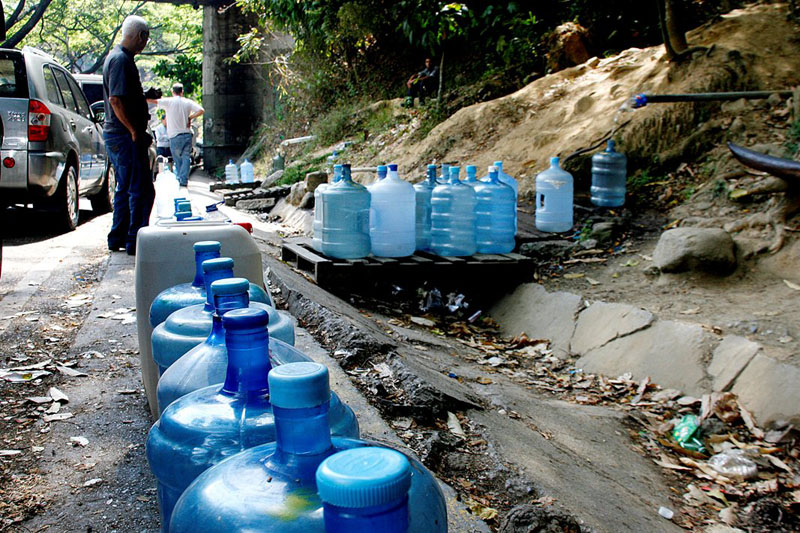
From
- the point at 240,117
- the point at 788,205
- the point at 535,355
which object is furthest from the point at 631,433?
the point at 240,117

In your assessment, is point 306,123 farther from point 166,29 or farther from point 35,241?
point 166,29

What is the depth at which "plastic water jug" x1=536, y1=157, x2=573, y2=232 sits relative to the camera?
23.3 ft

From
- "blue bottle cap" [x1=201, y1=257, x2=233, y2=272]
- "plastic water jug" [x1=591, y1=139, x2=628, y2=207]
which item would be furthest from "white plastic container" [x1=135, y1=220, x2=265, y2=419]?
"plastic water jug" [x1=591, y1=139, x2=628, y2=207]

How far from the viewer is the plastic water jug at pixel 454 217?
5.91m

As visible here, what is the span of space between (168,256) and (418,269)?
10.9 feet

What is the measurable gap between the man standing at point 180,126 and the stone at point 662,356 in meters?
8.60

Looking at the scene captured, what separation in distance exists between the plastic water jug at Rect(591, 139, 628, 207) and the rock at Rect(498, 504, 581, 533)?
18.7 feet

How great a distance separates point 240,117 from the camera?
21328 millimetres

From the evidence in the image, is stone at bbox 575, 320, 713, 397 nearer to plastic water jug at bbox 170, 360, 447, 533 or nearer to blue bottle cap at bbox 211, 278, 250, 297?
blue bottle cap at bbox 211, 278, 250, 297

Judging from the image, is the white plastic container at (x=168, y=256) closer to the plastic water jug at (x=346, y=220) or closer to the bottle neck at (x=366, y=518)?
the bottle neck at (x=366, y=518)

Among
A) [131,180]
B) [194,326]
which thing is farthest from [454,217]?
[194,326]

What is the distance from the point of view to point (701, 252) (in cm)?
536

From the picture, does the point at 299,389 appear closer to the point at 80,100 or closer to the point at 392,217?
the point at 392,217

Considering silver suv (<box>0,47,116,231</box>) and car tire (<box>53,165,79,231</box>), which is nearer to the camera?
silver suv (<box>0,47,116,231</box>)
